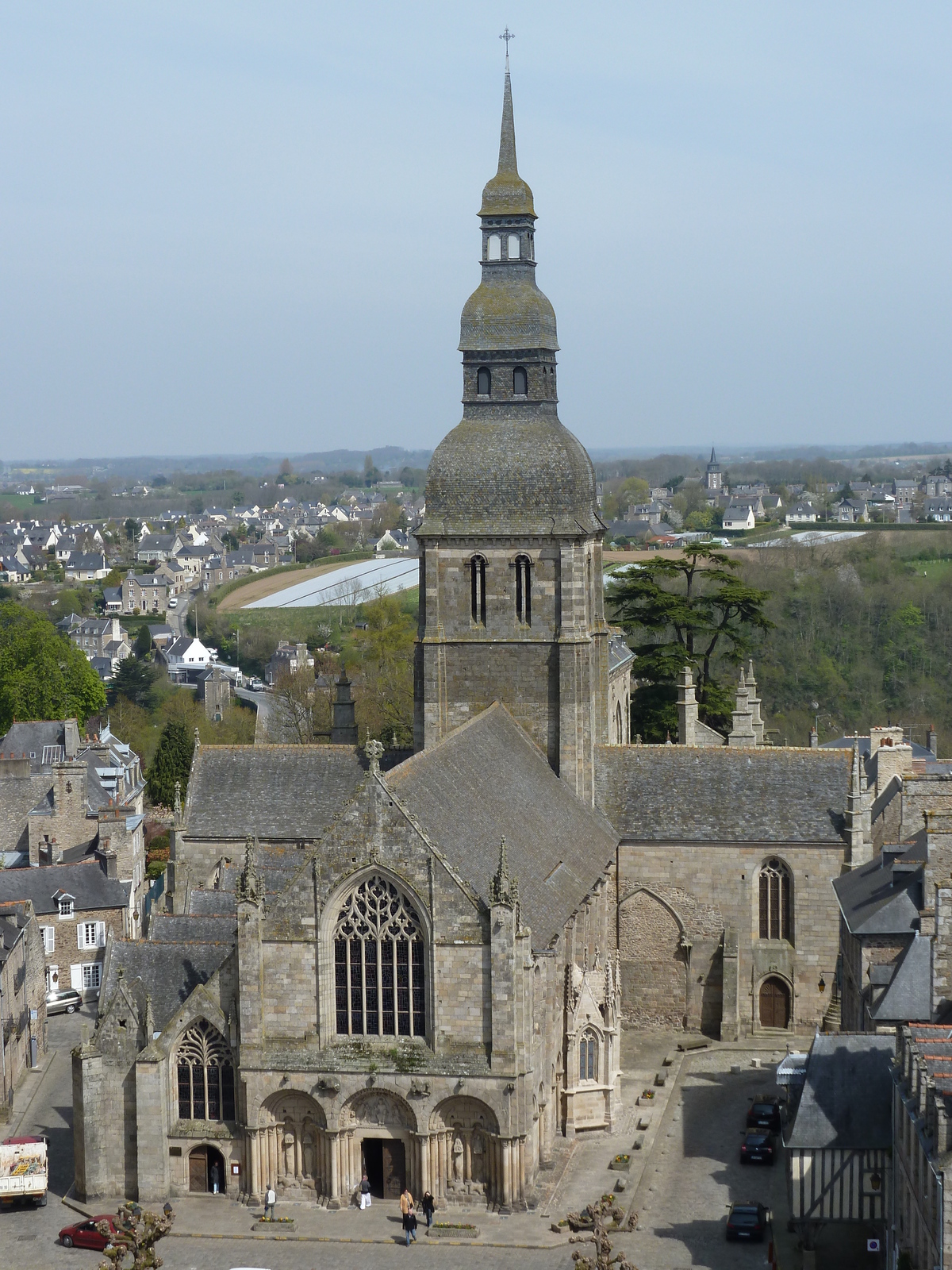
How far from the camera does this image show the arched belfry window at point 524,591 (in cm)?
5219

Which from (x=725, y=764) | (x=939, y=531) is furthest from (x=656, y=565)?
(x=939, y=531)

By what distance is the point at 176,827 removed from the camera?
54.2m

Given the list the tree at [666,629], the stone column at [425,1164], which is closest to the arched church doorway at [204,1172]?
the stone column at [425,1164]

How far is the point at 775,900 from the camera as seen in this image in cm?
5244

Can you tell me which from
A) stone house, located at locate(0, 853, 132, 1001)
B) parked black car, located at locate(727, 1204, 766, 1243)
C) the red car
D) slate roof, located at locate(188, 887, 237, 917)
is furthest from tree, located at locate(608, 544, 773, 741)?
the red car

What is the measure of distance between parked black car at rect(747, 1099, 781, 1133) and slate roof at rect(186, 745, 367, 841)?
14.8 m

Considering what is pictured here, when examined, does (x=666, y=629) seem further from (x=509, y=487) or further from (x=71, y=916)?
(x=71, y=916)

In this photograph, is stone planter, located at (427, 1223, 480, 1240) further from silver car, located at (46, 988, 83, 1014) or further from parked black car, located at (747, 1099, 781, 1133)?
silver car, located at (46, 988, 83, 1014)

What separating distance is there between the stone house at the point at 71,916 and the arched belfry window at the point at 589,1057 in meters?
18.5

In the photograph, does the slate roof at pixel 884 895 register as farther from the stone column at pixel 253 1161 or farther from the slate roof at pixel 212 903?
the slate roof at pixel 212 903

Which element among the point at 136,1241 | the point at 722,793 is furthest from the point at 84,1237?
the point at 722,793

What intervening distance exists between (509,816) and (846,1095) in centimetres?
1149

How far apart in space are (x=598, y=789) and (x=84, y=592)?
12826 centimetres

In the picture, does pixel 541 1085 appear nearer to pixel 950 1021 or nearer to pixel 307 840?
pixel 950 1021
